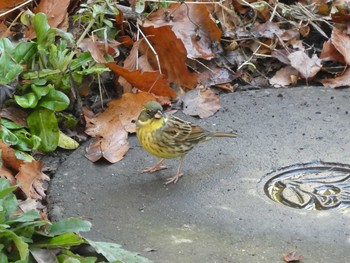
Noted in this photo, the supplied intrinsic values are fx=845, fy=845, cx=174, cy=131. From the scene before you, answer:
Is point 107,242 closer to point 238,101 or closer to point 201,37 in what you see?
point 238,101

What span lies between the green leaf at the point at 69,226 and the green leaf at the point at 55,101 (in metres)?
1.54

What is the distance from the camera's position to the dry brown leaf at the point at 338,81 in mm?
7570

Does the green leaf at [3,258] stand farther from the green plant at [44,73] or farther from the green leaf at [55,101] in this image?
the green leaf at [55,101]

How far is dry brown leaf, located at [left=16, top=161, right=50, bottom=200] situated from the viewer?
5.74 metres

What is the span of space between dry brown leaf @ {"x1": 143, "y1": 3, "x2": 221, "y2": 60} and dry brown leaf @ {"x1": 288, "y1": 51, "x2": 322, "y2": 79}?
2.42ft

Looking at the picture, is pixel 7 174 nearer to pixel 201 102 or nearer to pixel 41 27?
pixel 41 27

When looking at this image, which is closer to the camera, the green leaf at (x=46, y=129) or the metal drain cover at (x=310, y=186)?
the metal drain cover at (x=310, y=186)

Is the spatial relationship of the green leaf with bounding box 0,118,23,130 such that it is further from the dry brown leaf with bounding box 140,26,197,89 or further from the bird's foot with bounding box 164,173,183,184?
the dry brown leaf with bounding box 140,26,197,89

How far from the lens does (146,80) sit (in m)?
6.96

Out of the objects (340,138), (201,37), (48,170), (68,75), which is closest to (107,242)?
(48,170)

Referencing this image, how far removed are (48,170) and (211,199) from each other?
127cm

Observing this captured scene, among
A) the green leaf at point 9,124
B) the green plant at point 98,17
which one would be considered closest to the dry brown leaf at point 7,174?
the green leaf at point 9,124

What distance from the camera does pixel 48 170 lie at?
622cm

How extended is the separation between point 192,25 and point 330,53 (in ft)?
4.37
